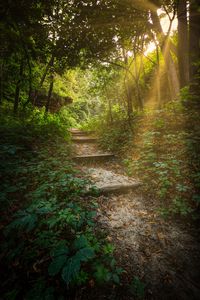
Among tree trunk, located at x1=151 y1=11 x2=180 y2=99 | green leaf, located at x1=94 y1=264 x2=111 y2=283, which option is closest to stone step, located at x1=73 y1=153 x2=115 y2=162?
green leaf, located at x1=94 y1=264 x2=111 y2=283

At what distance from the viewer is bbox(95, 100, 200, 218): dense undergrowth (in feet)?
9.53

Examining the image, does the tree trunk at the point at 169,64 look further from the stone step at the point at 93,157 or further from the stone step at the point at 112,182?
the stone step at the point at 112,182

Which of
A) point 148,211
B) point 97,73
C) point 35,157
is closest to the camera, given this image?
point 148,211

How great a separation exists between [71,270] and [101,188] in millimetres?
1987

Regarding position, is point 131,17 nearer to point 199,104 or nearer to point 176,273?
point 199,104

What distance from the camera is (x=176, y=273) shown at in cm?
188

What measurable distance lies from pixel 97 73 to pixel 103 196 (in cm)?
771

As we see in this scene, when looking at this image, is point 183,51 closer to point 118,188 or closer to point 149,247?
point 118,188

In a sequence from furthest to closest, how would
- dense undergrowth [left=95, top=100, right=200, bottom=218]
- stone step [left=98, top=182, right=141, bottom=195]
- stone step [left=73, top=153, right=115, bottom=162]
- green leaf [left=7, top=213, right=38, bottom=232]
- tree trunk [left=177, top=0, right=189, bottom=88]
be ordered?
tree trunk [left=177, top=0, right=189, bottom=88], stone step [left=73, top=153, right=115, bottom=162], stone step [left=98, top=182, right=141, bottom=195], dense undergrowth [left=95, top=100, right=200, bottom=218], green leaf [left=7, top=213, right=38, bottom=232]

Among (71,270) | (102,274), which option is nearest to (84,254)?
(71,270)

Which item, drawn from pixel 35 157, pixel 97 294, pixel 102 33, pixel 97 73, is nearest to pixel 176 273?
pixel 97 294

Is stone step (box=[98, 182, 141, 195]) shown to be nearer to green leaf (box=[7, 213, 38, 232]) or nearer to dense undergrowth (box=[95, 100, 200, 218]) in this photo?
A: dense undergrowth (box=[95, 100, 200, 218])

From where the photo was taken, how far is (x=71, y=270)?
1312 millimetres

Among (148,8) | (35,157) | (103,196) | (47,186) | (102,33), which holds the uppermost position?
(148,8)
